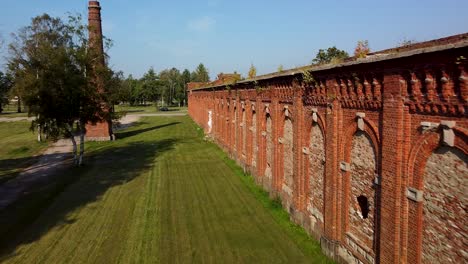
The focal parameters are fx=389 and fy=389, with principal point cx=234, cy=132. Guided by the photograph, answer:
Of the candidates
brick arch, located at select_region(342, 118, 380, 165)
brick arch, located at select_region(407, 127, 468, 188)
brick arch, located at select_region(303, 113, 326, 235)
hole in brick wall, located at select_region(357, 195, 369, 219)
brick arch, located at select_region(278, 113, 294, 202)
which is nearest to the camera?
brick arch, located at select_region(407, 127, 468, 188)

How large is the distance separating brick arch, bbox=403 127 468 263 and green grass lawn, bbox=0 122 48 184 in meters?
19.7

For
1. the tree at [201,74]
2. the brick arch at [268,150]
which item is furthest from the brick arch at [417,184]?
the tree at [201,74]

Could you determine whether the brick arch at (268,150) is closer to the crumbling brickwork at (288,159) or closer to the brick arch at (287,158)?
the brick arch at (287,158)

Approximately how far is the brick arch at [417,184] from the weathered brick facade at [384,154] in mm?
17

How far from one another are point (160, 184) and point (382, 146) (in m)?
12.5

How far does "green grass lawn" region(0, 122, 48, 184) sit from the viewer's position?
22.8m

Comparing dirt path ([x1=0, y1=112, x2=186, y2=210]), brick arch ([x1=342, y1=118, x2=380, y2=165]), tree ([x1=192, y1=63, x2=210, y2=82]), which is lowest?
dirt path ([x1=0, y1=112, x2=186, y2=210])

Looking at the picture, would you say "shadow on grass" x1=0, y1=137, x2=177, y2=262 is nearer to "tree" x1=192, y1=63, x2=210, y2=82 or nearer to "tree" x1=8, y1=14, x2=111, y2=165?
"tree" x1=8, y1=14, x2=111, y2=165

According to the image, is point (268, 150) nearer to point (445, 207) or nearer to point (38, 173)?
point (445, 207)

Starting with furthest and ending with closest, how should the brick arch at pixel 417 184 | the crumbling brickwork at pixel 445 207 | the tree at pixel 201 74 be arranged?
the tree at pixel 201 74, the brick arch at pixel 417 184, the crumbling brickwork at pixel 445 207

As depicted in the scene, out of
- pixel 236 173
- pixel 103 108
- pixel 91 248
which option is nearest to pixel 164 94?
pixel 103 108

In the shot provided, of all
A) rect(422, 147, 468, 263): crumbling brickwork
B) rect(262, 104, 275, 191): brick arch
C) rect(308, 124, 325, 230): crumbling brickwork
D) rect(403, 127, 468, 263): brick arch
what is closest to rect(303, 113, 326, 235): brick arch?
rect(308, 124, 325, 230): crumbling brickwork

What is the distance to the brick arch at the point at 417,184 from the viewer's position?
6.56 meters

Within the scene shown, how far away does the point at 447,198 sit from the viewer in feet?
20.6
